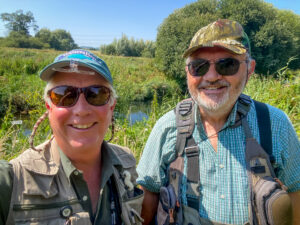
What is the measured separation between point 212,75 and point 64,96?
1.14 m

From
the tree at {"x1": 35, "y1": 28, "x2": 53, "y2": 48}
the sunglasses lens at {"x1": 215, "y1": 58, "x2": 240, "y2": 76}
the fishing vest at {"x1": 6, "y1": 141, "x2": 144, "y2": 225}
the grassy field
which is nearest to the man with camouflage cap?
the sunglasses lens at {"x1": 215, "y1": 58, "x2": 240, "y2": 76}

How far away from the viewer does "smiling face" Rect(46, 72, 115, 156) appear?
125 centimetres

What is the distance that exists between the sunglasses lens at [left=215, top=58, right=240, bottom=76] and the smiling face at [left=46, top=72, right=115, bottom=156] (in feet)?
3.35

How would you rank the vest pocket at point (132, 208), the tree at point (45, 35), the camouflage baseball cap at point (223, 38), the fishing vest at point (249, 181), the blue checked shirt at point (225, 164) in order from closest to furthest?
the vest pocket at point (132, 208), the fishing vest at point (249, 181), the blue checked shirt at point (225, 164), the camouflage baseball cap at point (223, 38), the tree at point (45, 35)

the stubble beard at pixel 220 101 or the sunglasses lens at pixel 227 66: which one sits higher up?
the sunglasses lens at pixel 227 66

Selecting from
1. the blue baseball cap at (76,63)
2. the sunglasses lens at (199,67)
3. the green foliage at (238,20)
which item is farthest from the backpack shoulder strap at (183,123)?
the green foliage at (238,20)

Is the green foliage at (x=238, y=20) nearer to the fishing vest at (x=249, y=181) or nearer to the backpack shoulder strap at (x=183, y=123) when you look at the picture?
the backpack shoulder strap at (x=183, y=123)

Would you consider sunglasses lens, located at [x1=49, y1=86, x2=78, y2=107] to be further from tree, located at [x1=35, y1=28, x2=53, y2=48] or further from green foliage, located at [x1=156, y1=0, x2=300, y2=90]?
tree, located at [x1=35, y1=28, x2=53, y2=48]

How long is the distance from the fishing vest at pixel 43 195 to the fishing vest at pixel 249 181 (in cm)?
51

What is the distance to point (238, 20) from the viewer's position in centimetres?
1988

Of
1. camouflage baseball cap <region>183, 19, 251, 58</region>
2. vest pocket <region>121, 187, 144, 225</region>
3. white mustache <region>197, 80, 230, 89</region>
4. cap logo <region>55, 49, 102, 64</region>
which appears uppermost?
camouflage baseball cap <region>183, 19, 251, 58</region>

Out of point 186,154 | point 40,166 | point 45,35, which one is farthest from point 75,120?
point 45,35

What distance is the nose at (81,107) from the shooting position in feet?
4.10

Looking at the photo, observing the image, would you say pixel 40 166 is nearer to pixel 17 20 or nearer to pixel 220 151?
pixel 220 151
